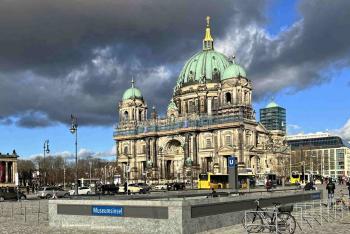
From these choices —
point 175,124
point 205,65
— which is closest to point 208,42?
point 205,65

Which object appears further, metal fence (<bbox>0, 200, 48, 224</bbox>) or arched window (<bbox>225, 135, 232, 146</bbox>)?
arched window (<bbox>225, 135, 232, 146</bbox>)

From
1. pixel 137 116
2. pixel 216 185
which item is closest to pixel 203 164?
pixel 137 116

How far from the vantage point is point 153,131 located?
148 m

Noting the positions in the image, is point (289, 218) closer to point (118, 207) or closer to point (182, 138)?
point (118, 207)

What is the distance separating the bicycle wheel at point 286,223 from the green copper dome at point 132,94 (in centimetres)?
13931

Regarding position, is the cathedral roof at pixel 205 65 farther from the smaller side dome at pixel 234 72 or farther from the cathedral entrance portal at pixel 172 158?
the cathedral entrance portal at pixel 172 158

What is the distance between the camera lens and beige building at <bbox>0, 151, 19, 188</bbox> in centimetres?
9888

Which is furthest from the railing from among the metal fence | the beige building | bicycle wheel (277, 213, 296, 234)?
bicycle wheel (277, 213, 296, 234)

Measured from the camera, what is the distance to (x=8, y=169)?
4040 inches

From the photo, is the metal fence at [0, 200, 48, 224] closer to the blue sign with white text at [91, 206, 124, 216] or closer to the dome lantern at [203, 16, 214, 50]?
the blue sign with white text at [91, 206, 124, 216]

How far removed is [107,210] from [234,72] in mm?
113592

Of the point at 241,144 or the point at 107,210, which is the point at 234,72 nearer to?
the point at 241,144

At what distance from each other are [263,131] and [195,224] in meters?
123

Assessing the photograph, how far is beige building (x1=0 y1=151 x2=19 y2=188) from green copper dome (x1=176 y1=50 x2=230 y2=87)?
2504 inches
